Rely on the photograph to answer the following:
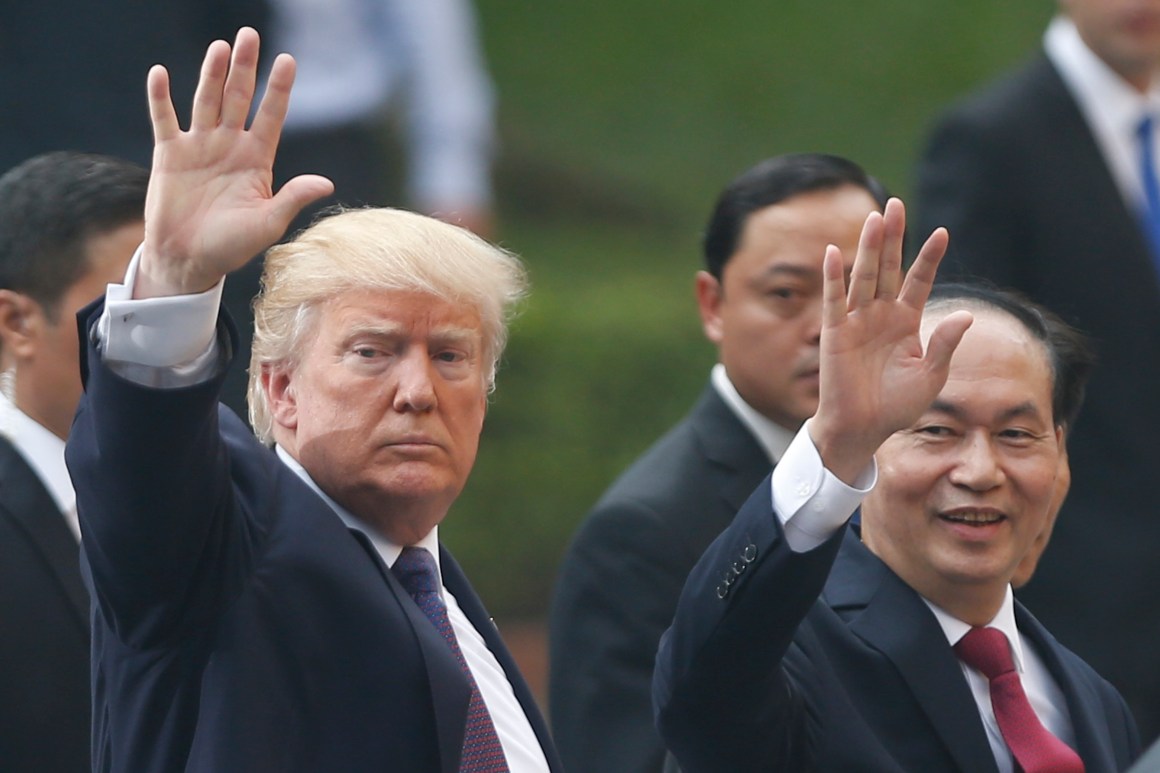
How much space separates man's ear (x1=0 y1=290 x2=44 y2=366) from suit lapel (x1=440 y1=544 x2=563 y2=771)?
83 cm

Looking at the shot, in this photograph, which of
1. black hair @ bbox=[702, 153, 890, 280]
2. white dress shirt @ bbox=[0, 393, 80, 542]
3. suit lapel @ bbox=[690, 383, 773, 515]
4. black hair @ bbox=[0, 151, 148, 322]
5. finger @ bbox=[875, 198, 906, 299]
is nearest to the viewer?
finger @ bbox=[875, 198, 906, 299]

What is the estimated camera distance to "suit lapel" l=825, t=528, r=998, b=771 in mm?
A: 3131

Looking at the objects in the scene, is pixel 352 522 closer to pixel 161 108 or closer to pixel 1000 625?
pixel 161 108

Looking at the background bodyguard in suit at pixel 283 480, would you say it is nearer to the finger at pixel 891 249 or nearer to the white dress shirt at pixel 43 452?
the white dress shirt at pixel 43 452

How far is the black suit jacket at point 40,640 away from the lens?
10.8 ft

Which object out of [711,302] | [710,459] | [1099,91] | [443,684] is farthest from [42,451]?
[1099,91]

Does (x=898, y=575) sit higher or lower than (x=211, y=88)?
lower

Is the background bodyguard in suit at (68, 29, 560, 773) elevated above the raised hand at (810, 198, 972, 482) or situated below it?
below

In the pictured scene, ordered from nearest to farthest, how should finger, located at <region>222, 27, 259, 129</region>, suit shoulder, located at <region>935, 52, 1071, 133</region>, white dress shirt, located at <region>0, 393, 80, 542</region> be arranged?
finger, located at <region>222, 27, 259, 129</region>
white dress shirt, located at <region>0, 393, 80, 542</region>
suit shoulder, located at <region>935, 52, 1071, 133</region>

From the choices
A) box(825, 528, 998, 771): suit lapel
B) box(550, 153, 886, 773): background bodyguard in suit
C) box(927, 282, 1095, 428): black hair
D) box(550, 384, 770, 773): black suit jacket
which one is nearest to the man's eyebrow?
box(550, 153, 886, 773): background bodyguard in suit

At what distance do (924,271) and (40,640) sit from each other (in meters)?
1.47

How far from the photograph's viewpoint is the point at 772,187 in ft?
14.5

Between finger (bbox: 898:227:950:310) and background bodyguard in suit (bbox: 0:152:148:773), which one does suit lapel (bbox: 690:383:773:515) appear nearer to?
background bodyguard in suit (bbox: 0:152:148:773)

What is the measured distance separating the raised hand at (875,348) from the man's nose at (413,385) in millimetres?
544
